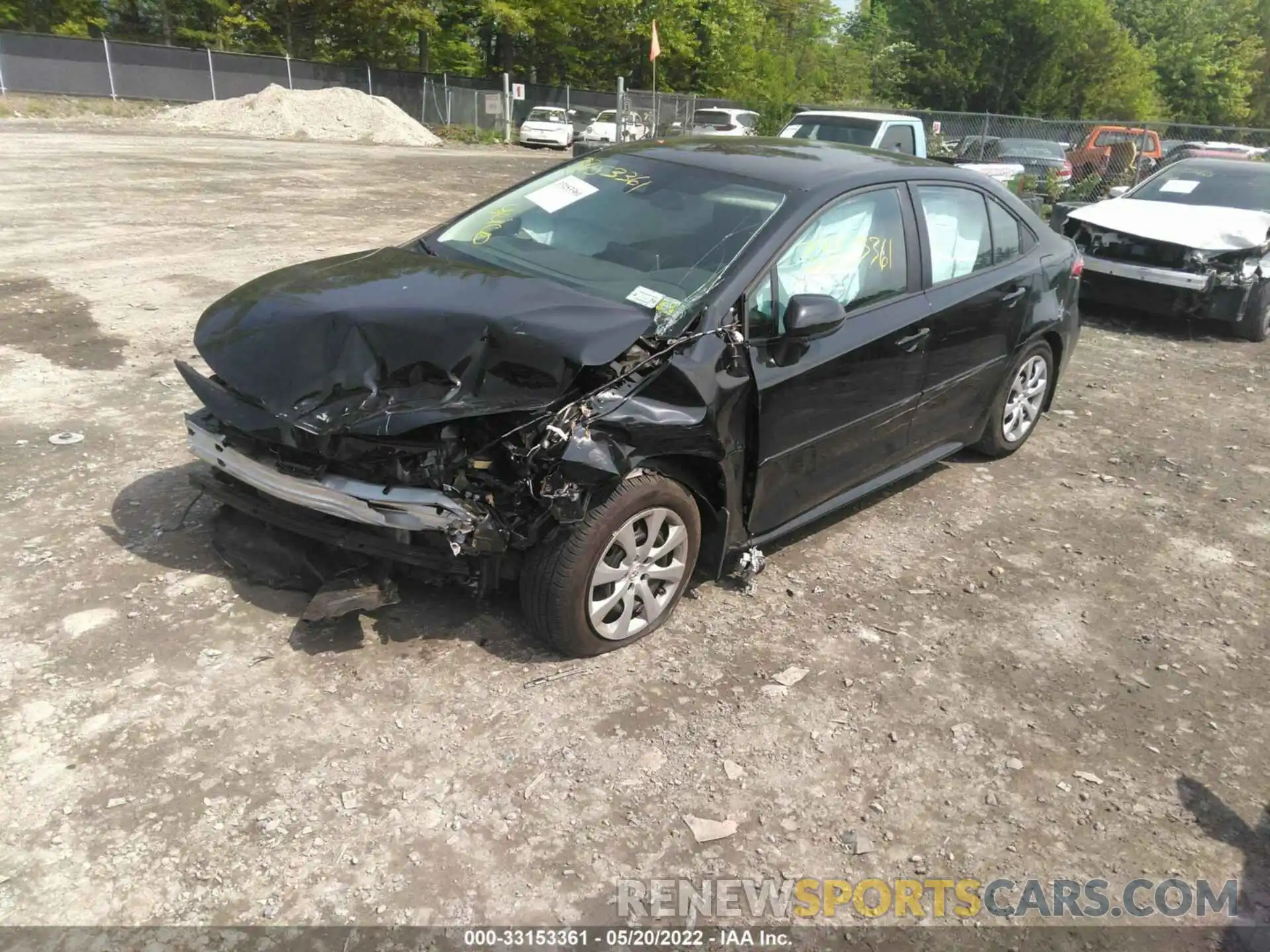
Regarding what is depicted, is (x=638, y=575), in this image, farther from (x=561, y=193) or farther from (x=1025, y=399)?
(x=1025, y=399)

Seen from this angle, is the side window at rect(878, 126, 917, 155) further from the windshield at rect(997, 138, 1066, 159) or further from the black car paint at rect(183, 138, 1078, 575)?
the black car paint at rect(183, 138, 1078, 575)

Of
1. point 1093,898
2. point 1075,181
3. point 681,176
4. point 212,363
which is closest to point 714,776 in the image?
point 1093,898

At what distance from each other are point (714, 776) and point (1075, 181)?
1965 centimetres

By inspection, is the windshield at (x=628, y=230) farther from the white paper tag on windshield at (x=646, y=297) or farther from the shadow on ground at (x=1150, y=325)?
the shadow on ground at (x=1150, y=325)

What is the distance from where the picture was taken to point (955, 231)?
4816 millimetres

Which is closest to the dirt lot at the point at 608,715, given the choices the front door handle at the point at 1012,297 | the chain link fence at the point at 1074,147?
the front door handle at the point at 1012,297

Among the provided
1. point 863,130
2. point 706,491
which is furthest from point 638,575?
point 863,130

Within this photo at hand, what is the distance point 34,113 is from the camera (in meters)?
25.9

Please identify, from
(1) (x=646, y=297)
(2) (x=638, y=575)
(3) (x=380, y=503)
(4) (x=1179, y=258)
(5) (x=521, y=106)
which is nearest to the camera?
(3) (x=380, y=503)

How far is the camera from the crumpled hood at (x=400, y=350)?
3168mm

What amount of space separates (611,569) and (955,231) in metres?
2.77

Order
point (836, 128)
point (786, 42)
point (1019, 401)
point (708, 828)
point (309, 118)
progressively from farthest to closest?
point (786, 42) < point (309, 118) < point (836, 128) < point (1019, 401) < point (708, 828)

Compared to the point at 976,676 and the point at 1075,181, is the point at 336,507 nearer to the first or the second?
the point at 976,676

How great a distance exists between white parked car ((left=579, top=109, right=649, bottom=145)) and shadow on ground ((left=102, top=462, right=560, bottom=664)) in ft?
98.6
